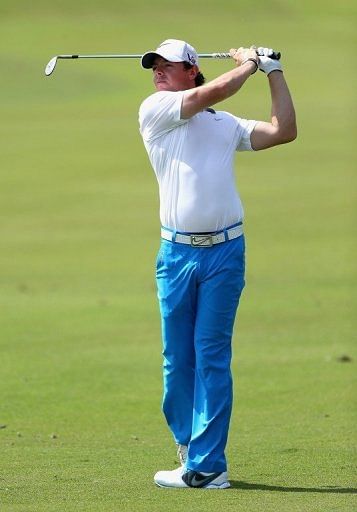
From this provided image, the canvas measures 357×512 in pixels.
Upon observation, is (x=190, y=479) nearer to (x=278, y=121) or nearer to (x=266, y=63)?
(x=278, y=121)

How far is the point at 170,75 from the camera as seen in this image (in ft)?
24.3

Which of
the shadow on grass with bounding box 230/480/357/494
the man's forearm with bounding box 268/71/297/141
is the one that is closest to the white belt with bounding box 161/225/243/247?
the man's forearm with bounding box 268/71/297/141

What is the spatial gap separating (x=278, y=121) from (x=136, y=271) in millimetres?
10527

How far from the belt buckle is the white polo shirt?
0.10 ft

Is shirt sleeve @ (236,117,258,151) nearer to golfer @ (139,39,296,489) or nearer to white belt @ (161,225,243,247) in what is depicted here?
golfer @ (139,39,296,489)

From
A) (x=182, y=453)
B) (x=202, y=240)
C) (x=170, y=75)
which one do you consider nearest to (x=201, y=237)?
(x=202, y=240)

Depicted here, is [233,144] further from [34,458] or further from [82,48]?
[82,48]

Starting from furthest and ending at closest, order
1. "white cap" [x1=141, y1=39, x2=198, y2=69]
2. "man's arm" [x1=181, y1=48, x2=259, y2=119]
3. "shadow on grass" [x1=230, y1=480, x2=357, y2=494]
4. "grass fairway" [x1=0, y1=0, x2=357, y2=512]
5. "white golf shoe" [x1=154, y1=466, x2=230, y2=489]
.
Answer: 1. "grass fairway" [x1=0, y1=0, x2=357, y2=512]
2. "white cap" [x1=141, y1=39, x2=198, y2=69]
3. "white golf shoe" [x1=154, y1=466, x2=230, y2=489]
4. "man's arm" [x1=181, y1=48, x2=259, y2=119]
5. "shadow on grass" [x1=230, y1=480, x2=357, y2=494]

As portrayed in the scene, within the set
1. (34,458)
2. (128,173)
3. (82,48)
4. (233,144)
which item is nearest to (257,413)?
(34,458)

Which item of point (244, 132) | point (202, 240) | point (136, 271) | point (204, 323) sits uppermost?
point (244, 132)

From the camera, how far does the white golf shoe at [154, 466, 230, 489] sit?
7105 mm

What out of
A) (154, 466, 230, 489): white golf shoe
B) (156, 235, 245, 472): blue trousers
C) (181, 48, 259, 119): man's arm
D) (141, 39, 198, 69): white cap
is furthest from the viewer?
(141, 39, 198, 69): white cap

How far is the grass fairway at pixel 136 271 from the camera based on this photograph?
7.61 meters

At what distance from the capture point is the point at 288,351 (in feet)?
41.0
